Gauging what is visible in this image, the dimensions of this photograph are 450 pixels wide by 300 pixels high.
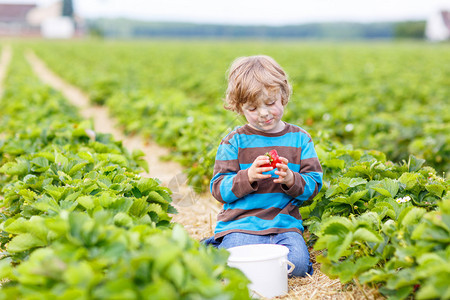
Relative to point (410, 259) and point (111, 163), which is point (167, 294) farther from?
point (111, 163)

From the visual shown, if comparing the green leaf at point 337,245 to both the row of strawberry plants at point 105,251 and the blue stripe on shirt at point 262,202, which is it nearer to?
the row of strawberry plants at point 105,251

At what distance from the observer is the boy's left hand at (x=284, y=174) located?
2.47m

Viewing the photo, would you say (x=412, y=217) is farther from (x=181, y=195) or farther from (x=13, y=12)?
(x=13, y=12)

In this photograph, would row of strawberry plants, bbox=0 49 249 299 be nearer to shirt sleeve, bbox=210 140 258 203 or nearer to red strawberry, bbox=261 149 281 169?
shirt sleeve, bbox=210 140 258 203

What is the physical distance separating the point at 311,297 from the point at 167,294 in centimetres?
126

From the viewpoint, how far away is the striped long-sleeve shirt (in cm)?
274

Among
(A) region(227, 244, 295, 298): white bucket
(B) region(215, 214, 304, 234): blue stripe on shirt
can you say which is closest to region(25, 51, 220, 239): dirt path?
(B) region(215, 214, 304, 234): blue stripe on shirt

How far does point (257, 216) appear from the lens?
2777mm

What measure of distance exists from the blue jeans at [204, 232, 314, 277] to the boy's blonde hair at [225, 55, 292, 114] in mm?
721

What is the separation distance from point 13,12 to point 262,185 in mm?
101681

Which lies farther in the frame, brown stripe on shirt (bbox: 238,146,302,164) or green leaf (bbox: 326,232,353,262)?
brown stripe on shirt (bbox: 238,146,302,164)

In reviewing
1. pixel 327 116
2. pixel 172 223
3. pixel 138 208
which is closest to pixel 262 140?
pixel 172 223

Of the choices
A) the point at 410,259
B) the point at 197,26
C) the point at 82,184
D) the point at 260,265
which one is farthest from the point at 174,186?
the point at 197,26

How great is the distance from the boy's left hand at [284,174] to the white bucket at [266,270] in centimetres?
34
